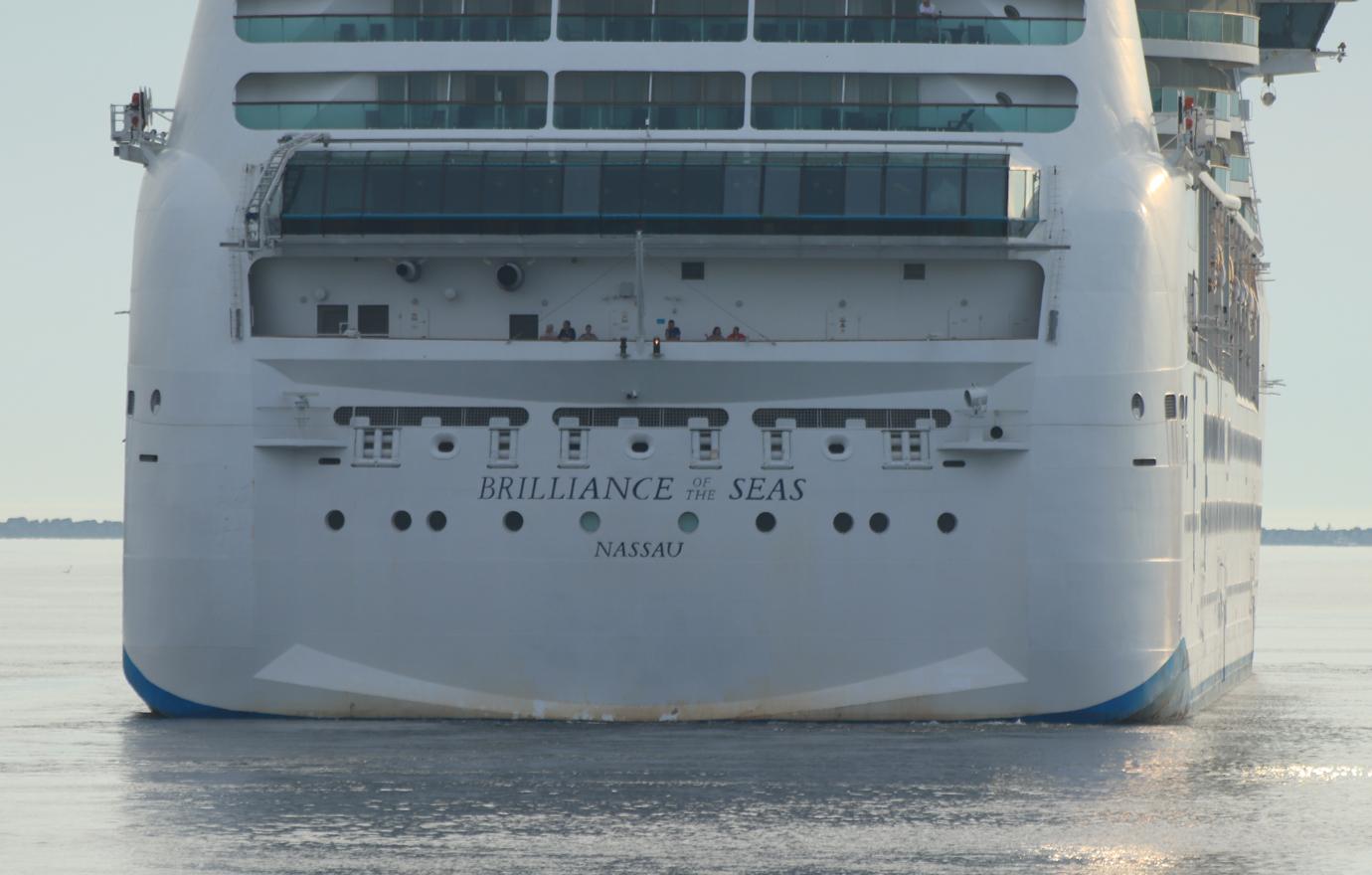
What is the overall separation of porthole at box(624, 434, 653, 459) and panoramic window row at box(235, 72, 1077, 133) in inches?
185

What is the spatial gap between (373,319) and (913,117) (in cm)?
830

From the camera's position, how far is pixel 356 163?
120ft

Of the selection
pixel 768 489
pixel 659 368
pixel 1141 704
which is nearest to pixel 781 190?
pixel 659 368

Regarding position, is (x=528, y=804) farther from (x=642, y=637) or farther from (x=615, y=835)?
(x=642, y=637)

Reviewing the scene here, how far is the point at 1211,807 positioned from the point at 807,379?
8364 millimetres

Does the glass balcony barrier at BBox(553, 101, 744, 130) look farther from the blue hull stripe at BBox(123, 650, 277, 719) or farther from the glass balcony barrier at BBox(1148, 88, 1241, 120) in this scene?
the glass balcony barrier at BBox(1148, 88, 1241, 120)

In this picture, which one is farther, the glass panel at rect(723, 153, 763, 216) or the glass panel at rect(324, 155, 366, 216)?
the glass panel at rect(324, 155, 366, 216)

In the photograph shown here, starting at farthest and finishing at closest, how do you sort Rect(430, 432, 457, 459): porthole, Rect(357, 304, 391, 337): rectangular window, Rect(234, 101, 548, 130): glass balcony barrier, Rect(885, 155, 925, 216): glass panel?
Rect(234, 101, 548, 130): glass balcony barrier
Rect(357, 304, 391, 337): rectangular window
Rect(885, 155, 925, 216): glass panel
Rect(430, 432, 457, 459): porthole

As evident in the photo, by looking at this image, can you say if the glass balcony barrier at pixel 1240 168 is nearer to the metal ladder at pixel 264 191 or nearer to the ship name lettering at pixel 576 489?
the ship name lettering at pixel 576 489

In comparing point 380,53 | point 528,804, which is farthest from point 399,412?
point 528,804

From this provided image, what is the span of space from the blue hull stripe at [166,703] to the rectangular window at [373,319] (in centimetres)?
566

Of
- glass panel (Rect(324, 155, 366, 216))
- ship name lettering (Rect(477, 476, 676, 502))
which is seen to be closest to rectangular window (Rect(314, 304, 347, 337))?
glass panel (Rect(324, 155, 366, 216))

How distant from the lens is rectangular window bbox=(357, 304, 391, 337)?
36875 mm

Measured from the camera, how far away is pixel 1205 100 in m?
54.2
